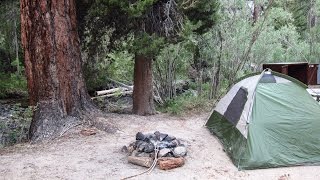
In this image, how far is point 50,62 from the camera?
7.34 m

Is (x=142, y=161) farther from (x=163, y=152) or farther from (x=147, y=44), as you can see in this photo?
(x=147, y=44)

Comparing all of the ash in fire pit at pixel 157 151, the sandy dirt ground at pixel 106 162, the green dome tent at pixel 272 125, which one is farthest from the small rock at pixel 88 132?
the green dome tent at pixel 272 125

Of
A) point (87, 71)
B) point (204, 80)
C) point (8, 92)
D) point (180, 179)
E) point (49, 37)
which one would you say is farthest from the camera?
point (8, 92)

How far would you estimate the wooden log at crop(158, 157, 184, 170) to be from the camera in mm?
5531

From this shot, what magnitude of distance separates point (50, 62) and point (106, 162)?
255cm

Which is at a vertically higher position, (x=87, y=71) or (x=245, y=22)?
(x=245, y=22)

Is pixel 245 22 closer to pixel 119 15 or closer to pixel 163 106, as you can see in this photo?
pixel 163 106

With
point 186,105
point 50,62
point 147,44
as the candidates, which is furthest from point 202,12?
point 50,62

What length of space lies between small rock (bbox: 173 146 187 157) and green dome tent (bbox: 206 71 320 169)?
77 cm

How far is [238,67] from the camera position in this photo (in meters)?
11.5

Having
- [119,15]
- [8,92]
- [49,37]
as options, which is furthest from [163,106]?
[8,92]

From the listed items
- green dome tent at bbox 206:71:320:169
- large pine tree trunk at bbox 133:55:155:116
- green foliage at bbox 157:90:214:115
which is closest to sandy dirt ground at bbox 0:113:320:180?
green dome tent at bbox 206:71:320:169

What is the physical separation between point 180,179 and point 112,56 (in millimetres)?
6781

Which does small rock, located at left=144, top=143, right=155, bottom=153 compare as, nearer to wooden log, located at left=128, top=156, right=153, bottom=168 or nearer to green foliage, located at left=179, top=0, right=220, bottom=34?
wooden log, located at left=128, top=156, right=153, bottom=168
